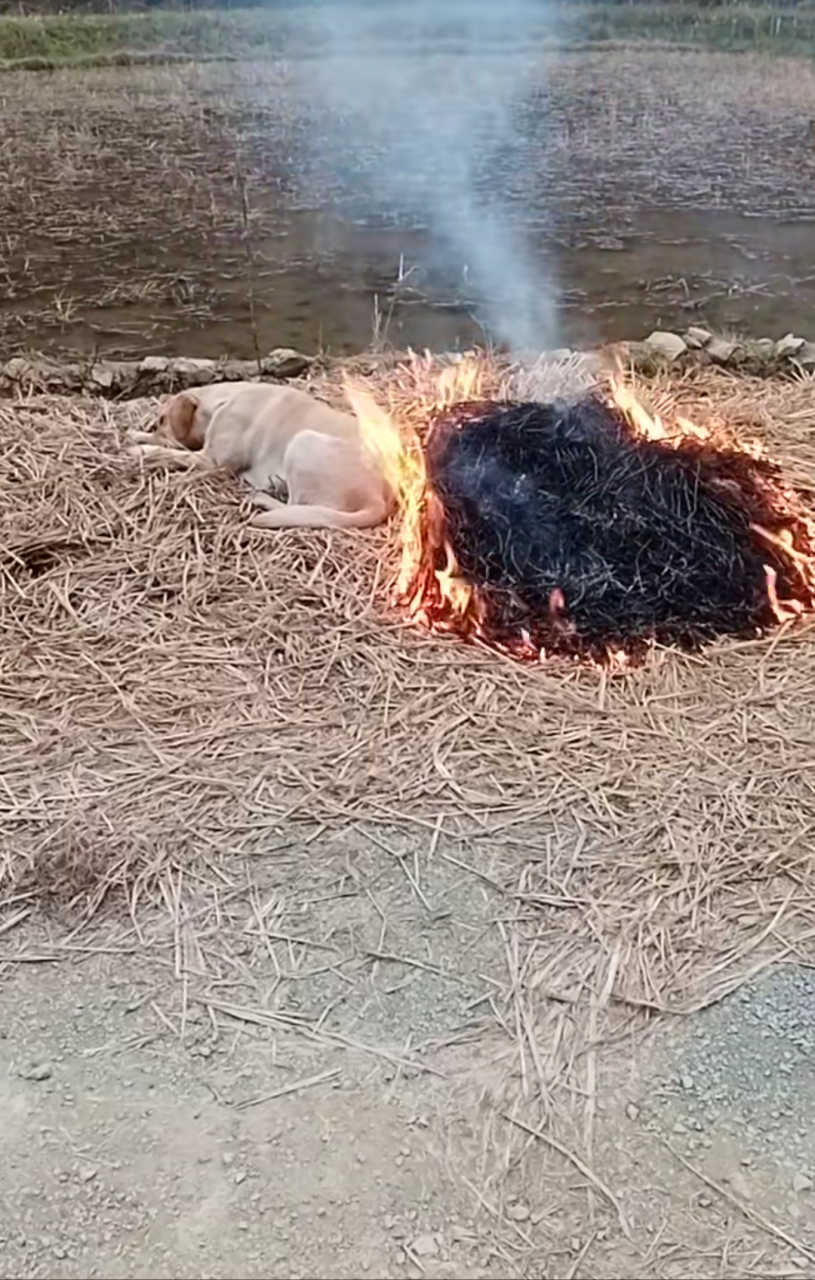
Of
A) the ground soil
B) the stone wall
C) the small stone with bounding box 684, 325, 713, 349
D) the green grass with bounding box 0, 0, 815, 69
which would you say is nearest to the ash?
the ground soil

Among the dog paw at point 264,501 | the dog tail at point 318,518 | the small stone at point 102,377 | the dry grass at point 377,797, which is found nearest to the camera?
the dry grass at point 377,797

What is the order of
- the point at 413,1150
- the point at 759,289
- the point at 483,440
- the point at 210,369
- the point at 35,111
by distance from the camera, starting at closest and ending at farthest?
1. the point at 413,1150
2. the point at 483,440
3. the point at 210,369
4. the point at 759,289
5. the point at 35,111

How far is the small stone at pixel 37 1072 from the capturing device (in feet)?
5.00

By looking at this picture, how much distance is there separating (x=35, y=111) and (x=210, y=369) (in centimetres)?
258

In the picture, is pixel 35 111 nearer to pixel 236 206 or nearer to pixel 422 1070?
pixel 236 206

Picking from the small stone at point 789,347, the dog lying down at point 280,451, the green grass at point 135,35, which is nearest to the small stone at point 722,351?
the small stone at point 789,347

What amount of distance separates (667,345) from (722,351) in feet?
0.66

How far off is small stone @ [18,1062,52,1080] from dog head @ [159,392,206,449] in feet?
6.99

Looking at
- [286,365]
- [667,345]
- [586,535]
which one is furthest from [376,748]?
[667,345]

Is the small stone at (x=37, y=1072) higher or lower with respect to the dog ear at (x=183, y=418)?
lower

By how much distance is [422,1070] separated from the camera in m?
1.53

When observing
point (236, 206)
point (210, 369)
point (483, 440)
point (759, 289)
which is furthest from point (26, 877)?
point (236, 206)

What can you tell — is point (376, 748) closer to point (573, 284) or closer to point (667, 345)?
point (667, 345)

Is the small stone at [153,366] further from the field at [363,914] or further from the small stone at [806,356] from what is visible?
the small stone at [806,356]
